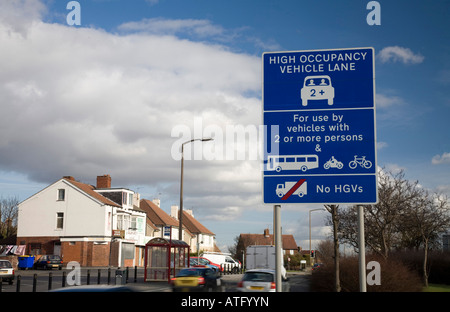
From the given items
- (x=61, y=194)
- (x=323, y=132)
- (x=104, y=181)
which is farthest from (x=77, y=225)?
(x=323, y=132)

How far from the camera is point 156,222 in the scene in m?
80.1

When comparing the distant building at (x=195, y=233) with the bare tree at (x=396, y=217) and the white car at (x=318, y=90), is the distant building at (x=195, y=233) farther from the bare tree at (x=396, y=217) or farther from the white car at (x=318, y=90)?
the white car at (x=318, y=90)

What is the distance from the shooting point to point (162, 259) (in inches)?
1230

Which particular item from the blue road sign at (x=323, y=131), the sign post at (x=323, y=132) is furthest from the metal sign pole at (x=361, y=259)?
the blue road sign at (x=323, y=131)

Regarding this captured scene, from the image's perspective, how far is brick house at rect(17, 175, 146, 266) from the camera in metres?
58.4

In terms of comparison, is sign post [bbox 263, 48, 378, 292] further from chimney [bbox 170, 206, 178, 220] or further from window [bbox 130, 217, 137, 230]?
chimney [bbox 170, 206, 178, 220]

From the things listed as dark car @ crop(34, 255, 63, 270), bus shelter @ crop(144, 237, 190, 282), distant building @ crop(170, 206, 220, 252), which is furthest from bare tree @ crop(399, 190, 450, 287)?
distant building @ crop(170, 206, 220, 252)

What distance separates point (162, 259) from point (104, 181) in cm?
3869

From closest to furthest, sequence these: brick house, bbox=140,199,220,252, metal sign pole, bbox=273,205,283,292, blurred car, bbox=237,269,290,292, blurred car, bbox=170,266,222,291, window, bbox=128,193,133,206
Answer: metal sign pole, bbox=273,205,283,292 → blurred car, bbox=237,269,290,292 → blurred car, bbox=170,266,222,291 → window, bbox=128,193,133,206 → brick house, bbox=140,199,220,252

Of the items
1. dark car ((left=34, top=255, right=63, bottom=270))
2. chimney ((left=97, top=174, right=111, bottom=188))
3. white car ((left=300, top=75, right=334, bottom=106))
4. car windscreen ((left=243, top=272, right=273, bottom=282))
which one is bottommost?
dark car ((left=34, top=255, right=63, bottom=270))

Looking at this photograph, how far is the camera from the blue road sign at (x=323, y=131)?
9.30 metres

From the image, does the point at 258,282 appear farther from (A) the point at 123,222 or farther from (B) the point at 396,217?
(A) the point at 123,222
